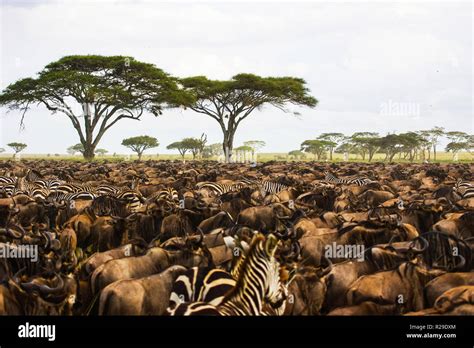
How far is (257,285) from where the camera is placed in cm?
641

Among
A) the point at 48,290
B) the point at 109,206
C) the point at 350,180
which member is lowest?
the point at 48,290

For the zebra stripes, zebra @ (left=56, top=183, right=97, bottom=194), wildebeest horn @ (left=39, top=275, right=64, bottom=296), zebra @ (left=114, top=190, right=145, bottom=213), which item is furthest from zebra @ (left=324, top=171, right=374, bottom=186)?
wildebeest horn @ (left=39, top=275, right=64, bottom=296)

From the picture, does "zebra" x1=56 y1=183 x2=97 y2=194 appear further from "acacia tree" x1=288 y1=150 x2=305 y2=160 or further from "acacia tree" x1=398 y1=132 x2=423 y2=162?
"acacia tree" x1=288 y1=150 x2=305 y2=160

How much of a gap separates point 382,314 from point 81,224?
705cm

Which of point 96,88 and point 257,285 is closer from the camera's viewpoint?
point 257,285

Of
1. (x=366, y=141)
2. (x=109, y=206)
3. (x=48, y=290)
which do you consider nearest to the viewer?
(x=48, y=290)

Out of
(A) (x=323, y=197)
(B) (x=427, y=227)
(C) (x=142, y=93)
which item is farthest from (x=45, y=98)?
(B) (x=427, y=227)

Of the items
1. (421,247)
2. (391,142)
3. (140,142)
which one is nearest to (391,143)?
(391,142)

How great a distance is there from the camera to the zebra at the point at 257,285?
6131 millimetres

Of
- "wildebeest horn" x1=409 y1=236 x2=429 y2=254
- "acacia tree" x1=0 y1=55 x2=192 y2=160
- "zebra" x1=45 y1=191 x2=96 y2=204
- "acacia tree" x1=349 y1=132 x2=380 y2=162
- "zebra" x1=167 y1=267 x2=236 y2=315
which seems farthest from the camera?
"acacia tree" x1=349 y1=132 x2=380 y2=162

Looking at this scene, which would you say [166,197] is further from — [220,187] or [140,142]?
[140,142]

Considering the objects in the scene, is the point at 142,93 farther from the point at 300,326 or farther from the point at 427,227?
the point at 300,326

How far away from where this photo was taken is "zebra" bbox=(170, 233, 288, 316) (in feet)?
20.1

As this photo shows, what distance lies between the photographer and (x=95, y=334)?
604cm
